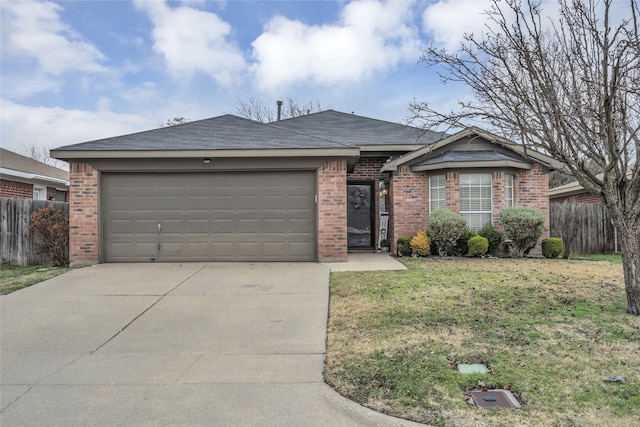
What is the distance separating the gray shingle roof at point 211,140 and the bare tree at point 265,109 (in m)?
22.0

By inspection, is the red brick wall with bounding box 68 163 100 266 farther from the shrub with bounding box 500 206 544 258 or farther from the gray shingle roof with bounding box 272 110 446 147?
the shrub with bounding box 500 206 544 258

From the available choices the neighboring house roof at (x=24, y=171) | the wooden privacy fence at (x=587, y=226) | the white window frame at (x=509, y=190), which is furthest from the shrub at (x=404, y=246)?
the neighboring house roof at (x=24, y=171)

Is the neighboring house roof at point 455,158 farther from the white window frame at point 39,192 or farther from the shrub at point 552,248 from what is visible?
the white window frame at point 39,192

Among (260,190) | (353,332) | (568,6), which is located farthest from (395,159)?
(353,332)

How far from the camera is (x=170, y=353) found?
15.6 ft

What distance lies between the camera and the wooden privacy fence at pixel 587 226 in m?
14.6

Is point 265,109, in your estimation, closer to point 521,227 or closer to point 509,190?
point 509,190

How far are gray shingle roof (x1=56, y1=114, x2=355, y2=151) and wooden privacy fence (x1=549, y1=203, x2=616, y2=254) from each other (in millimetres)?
8742

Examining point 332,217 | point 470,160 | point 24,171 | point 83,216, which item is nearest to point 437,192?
point 470,160

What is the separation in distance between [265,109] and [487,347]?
31081mm

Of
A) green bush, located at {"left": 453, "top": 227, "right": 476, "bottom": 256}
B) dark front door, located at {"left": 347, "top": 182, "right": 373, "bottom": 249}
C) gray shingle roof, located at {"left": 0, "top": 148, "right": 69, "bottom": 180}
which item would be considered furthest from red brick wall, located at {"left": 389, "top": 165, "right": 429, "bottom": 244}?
gray shingle roof, located at {"left": 0, "top": 148, "right": 69, "bottom": 180}

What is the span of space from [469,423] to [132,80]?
55.9 feet

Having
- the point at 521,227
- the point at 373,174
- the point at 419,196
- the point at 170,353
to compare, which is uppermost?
the point at 373,174

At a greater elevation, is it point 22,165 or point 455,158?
point 22,165
